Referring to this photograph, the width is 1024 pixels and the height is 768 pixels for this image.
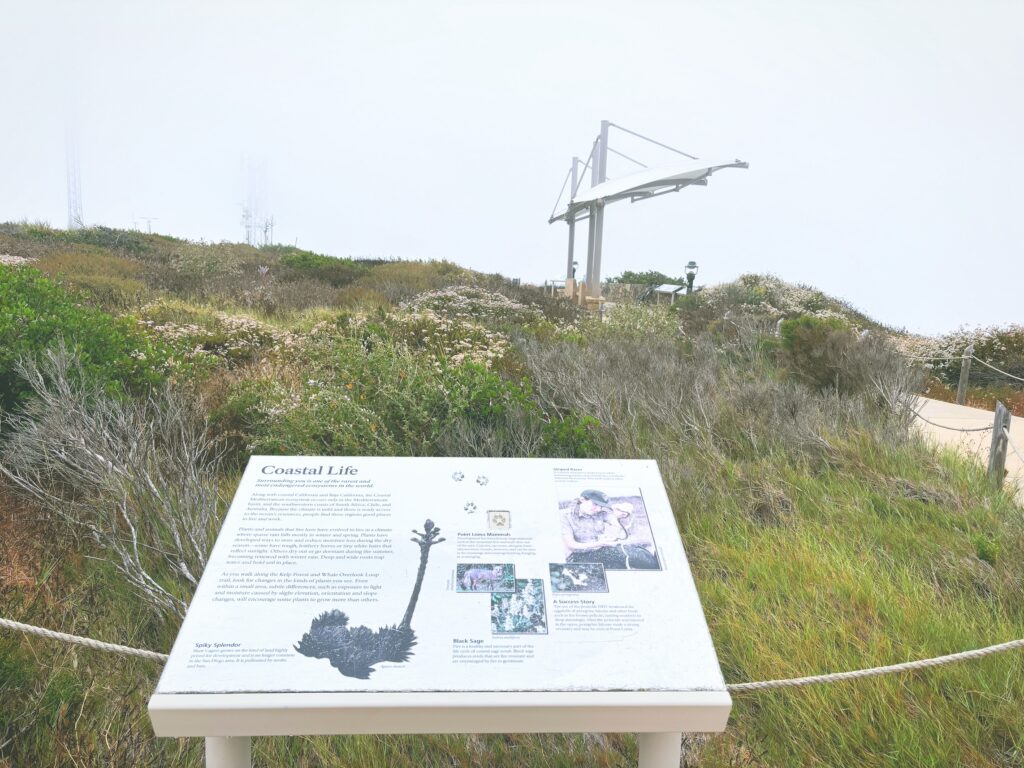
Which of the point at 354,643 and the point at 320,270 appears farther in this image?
the point at 320,270

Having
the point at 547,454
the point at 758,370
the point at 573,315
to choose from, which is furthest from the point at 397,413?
the point at 573,315

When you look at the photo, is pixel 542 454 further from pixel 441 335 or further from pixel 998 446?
pixel 441 335

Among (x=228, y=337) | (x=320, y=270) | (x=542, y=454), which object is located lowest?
(x=542, y=454)

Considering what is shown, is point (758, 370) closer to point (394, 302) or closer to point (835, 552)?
point (835, 552)

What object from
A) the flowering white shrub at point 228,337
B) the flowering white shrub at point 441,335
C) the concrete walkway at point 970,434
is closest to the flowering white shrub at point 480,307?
the flowering white shrub at point 441,335

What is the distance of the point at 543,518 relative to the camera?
2432 millimetres

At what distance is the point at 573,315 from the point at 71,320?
11.4 m

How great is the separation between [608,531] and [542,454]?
3.07 meters

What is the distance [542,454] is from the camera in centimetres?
548

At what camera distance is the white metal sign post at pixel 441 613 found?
187cm

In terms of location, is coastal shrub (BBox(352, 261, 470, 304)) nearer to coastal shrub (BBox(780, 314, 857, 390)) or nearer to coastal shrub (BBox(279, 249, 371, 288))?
coastal shrub (BBox(279, 249, 371, 288))

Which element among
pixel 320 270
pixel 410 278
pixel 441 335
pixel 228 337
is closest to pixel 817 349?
pixel 441 335

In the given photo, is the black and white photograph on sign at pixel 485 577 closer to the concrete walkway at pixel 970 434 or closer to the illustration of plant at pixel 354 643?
the illustration of plant at pixel 354 643

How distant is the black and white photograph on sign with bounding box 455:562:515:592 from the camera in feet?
7.13
